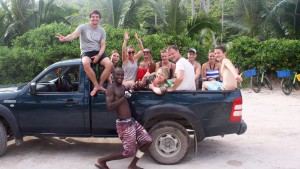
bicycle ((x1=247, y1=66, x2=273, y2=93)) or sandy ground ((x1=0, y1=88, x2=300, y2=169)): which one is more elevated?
bicycle ((x1=247, y1=66, x2=273, y2=93))

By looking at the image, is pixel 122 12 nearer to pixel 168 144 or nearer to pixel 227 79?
pixel 227 79

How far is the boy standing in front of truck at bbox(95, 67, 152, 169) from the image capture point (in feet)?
15.7

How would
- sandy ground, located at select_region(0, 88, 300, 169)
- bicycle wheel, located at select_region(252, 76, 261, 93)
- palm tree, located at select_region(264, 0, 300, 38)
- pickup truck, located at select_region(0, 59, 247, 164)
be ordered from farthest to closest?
palm tree, located at select_region(264, 0, 300, 38) → bicycle wheel, located at select_region(252, 76, 261, 93) → sandy ground, located at select_region(0, 88, 300, 169) → pickup truck, located at select_region(0, 59, 247, 164)

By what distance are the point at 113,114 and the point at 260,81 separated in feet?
32.3

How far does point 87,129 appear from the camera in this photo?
5344mm

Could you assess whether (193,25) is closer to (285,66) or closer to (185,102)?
(285,66)

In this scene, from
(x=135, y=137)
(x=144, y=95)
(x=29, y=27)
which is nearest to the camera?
(x=135, y=137)

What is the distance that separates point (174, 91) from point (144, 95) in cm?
47

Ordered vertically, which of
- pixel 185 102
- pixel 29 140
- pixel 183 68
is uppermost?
pixel 183 68

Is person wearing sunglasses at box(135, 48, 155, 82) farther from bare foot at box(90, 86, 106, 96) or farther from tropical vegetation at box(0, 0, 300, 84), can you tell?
tropical vegetation at box(0, 0, 300, 84)

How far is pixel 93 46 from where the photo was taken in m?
5.81

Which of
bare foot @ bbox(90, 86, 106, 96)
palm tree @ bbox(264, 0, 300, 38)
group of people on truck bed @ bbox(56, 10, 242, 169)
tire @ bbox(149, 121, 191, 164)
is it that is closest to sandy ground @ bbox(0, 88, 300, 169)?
tire @ bbox(149, 121, 191, 164)

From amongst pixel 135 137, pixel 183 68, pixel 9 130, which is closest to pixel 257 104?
pixel 183 68

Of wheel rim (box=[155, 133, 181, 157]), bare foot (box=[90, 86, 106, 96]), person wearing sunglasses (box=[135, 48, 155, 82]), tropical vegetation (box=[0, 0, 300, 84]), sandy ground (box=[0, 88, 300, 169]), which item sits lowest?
sandy ground (box=[0, 88, 300, 169])
